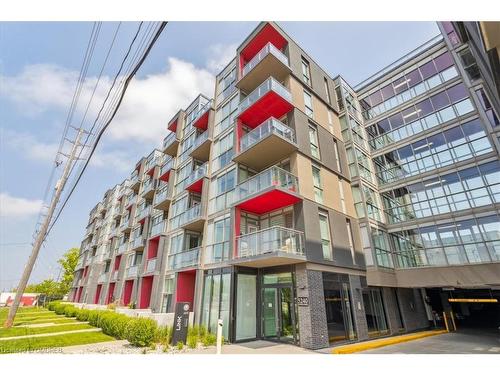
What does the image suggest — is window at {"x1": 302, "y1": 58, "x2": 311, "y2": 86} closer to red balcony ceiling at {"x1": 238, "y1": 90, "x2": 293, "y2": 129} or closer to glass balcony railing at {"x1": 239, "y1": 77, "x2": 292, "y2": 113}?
glass balcony railing at {"x1": 239, "y1": 77, "x2": 292, "y2": 113}

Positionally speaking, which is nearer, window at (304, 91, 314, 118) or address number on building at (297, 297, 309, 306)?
address number on building at (297, 297, 309, 306)

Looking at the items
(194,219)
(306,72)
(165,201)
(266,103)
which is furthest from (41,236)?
(306,72)

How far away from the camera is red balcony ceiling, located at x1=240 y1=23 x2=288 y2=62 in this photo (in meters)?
17.1

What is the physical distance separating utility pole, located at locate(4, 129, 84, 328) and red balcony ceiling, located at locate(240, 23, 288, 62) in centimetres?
1395

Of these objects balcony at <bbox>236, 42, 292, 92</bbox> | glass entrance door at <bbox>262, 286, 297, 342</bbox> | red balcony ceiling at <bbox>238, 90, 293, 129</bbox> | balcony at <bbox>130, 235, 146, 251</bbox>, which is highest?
balcony at <bbox>236, 42, 292, 92</bbox>

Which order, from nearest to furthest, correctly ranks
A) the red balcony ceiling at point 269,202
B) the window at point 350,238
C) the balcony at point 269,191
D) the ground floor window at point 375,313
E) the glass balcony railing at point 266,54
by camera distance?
the balcony at point 269,191
the red balcony ceiling at point 269,202
the ground floor window at point 375,313
the window at point 350,238
the glass balcony railing at point 266,54

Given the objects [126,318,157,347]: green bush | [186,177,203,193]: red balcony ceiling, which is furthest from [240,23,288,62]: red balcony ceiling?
[126,318,157,347]: green bush

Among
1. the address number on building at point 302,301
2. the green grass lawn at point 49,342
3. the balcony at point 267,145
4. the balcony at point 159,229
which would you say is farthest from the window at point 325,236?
the balcony at point 159,229

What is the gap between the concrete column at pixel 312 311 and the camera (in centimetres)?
1105

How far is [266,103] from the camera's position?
1569 cm

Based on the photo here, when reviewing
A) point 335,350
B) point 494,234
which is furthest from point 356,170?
point 335,350

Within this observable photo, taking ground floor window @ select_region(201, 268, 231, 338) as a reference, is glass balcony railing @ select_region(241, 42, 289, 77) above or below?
above

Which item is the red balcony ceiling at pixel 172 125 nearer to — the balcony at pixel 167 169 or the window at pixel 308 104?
the balcony at pixel 167 169

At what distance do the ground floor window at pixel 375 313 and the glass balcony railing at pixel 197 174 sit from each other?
13142 millimetres
